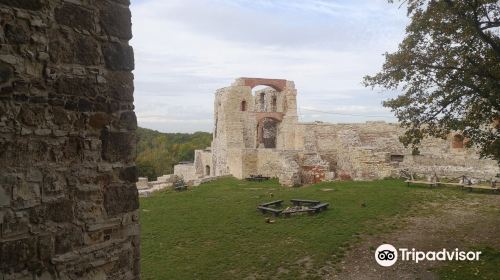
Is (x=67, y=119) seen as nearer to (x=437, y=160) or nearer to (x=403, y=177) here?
(x=403, y=177)

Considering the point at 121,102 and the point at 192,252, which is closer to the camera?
the point at 121,102

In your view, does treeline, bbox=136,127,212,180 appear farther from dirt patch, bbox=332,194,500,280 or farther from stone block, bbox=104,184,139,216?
stone block, bbox=104,184,139,216

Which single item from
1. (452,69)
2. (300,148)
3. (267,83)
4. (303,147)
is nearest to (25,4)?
(452,69)

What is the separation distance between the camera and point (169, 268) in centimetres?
942

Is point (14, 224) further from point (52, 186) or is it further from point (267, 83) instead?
point (267, 83)

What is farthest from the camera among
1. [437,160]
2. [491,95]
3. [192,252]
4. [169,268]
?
[437,160]

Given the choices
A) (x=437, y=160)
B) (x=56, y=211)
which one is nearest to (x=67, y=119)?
(x=56, y=211)

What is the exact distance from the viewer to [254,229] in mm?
11883

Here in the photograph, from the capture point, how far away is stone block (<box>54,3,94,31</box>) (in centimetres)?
297

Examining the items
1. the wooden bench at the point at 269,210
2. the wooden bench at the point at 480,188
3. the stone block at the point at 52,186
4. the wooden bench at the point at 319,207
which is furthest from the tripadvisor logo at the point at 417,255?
the stone block at the point at 52,186

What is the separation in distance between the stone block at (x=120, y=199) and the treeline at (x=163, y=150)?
36.3 meters

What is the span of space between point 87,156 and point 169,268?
6.84 m

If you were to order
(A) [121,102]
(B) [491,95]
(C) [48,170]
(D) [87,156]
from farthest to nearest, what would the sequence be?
1. (B) [491,95]
2. (A) [121,102]
3. (D) [87,156]
4. (C) [48,170]

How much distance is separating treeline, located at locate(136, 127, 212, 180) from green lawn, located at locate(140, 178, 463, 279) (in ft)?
81.6
